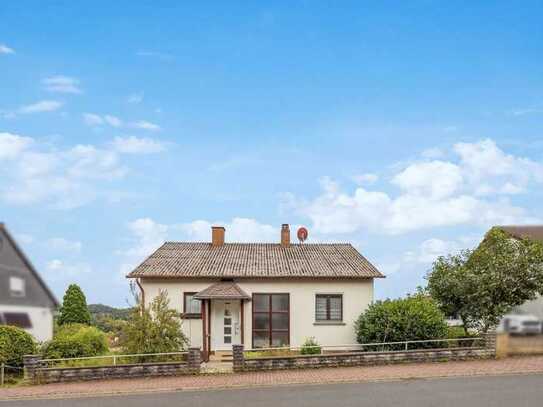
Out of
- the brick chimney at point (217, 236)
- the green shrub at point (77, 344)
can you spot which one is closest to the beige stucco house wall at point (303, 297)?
the green shrub at point (77, 344)

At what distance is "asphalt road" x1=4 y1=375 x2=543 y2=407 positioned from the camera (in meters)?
12.3

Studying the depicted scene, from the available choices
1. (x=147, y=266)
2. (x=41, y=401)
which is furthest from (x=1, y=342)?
(x=147, y=266)

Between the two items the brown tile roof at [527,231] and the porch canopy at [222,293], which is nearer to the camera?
the porch canopy at [222,293]

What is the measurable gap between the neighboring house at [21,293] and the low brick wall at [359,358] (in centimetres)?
1609

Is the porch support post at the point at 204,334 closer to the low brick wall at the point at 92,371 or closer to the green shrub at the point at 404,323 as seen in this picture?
the low brick wall at the point at 92,371

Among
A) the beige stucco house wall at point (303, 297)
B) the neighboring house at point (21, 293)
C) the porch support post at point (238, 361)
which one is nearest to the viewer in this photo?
the neighboring house at point (21, 293)

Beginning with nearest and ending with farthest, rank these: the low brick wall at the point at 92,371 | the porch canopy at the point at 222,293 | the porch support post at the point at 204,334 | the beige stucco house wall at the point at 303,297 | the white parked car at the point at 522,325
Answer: the white parked car at the point at 522,325 → the low brick wall at the point at 92,371 → the porch canopy at the point at 222,293 → the porch support post at the point at 204,334 → the beige stucco house wall at the point at 303,297

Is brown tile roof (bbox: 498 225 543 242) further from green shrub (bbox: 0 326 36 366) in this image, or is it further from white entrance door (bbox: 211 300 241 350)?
green shrub (bbox: 0 326 36 366)

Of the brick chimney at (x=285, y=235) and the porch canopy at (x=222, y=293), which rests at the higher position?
the brick chimney at (x=285, y=235)

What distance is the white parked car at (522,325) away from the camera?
8094 millimetres

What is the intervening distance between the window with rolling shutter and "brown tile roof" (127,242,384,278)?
105 centimetres

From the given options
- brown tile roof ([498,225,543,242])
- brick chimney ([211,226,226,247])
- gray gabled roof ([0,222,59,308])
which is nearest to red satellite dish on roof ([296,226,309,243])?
brick chimney ([211,226,226,247])

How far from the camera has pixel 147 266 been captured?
24109 mm

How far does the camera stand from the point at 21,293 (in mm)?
1902
